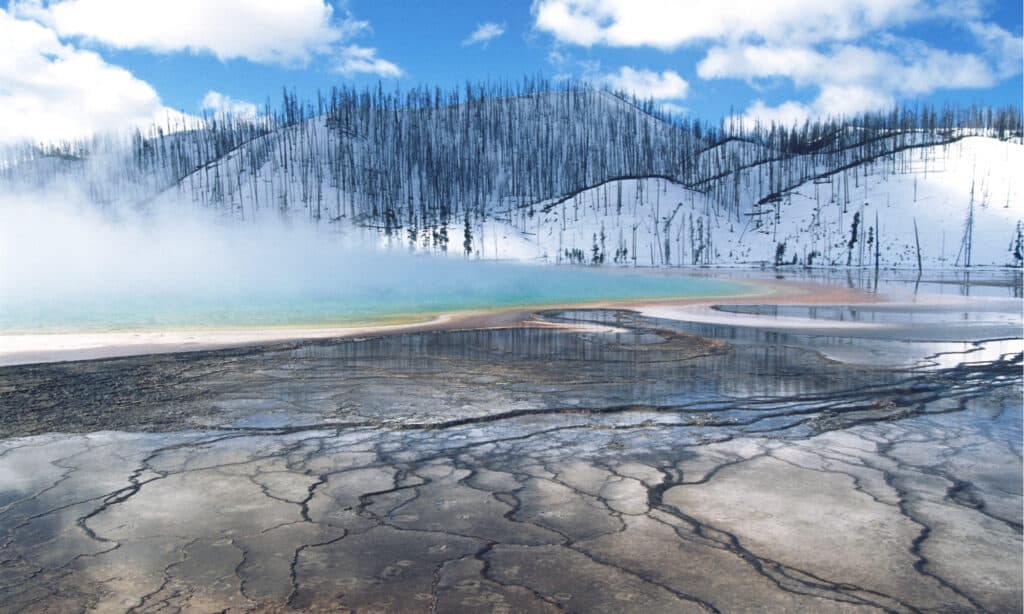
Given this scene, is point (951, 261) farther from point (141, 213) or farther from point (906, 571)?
point (141, 213)

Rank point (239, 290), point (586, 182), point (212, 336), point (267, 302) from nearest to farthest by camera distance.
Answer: point (212, 336)
point (267, 302)
point (239, 290)
point (586, 182)

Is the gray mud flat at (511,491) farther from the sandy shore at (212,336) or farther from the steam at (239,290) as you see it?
the steam at (239,290)

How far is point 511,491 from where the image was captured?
5535 millimetres

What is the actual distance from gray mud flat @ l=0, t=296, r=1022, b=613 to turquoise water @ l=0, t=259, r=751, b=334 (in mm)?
9496

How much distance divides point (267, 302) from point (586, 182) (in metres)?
101

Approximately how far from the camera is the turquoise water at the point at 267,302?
19719 mm

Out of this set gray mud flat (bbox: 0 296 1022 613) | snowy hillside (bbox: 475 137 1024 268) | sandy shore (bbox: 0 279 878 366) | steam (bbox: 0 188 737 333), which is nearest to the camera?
gray mud flat (bbox: 0 296 1022 613)

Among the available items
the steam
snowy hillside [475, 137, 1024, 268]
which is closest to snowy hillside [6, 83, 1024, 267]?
snowy hillside [475, 137, 1024, 268]

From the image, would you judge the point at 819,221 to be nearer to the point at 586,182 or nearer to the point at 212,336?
the point at 586,182

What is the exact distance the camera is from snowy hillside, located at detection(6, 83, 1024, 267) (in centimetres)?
8450

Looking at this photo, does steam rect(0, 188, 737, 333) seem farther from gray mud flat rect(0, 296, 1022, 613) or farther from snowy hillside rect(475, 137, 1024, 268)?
snowy hillside rect(475, 137, 1024, 268)

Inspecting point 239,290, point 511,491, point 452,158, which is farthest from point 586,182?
point 511,491

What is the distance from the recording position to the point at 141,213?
117m

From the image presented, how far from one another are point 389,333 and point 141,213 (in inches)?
4673
